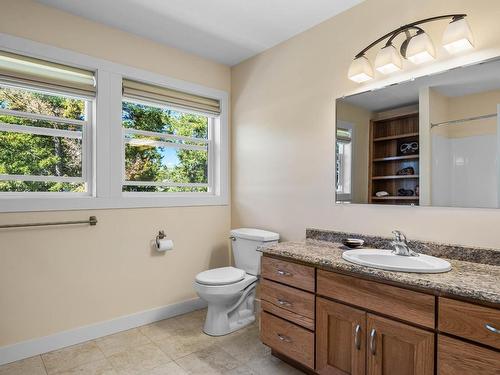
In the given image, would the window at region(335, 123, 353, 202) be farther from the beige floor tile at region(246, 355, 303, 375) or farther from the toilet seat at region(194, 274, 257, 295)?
the beige floor tile at region(246, 355, 303, 375)

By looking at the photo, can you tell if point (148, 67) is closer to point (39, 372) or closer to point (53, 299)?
point (53, 299)

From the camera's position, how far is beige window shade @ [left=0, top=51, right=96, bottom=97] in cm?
213

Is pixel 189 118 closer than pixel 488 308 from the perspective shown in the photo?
No

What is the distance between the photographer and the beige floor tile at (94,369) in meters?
1.98

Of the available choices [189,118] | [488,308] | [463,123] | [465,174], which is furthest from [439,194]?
[189,118]

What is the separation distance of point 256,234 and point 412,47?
1.76 m

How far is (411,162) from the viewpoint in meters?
1.91

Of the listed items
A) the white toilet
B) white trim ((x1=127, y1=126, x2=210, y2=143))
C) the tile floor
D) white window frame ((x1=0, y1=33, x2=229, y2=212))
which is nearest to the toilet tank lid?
the white toilet

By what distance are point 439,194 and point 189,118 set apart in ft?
7.42

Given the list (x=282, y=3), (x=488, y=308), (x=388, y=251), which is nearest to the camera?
(x=488, y=308)

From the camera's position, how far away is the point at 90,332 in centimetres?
242

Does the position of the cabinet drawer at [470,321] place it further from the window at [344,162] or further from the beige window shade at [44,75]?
the beige window shade at [44,75]

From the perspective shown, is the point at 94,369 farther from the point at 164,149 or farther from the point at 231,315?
the point at 164,149

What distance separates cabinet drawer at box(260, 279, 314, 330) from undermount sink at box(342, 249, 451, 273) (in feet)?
1.19
